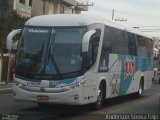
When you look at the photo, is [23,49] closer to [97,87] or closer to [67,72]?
[67,72]

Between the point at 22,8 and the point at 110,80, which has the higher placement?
the point at 22,8

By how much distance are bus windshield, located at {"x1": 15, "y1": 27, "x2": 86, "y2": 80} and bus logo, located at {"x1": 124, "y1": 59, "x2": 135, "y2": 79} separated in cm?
536

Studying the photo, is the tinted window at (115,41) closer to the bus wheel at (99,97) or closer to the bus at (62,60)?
the bus at (62,60)

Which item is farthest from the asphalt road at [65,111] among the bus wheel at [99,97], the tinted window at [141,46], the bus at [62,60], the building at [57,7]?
the building at [57,7]

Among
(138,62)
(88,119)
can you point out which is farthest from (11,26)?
(88,119)

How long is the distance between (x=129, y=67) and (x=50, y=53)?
6.64 metres

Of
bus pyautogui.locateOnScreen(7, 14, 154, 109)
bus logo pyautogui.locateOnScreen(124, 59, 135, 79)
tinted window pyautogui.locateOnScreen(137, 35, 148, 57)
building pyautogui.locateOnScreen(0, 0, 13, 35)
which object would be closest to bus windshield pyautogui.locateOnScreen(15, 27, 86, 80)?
bus pyautogui.locateOnScreen(7, 14, 154, 109)

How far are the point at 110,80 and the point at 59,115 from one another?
3.51 metres

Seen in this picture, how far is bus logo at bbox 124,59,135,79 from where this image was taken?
2122 centimetres

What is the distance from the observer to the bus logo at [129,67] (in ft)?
69.6

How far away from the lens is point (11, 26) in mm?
33844

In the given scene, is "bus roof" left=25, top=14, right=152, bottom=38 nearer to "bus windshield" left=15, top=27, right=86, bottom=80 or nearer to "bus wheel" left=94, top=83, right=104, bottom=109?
"bus windshield" left=15, top=27, right=86, bottom=80

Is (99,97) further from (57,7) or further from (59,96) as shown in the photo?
(57,7)

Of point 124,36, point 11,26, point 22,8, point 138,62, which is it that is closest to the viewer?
point 124,36
